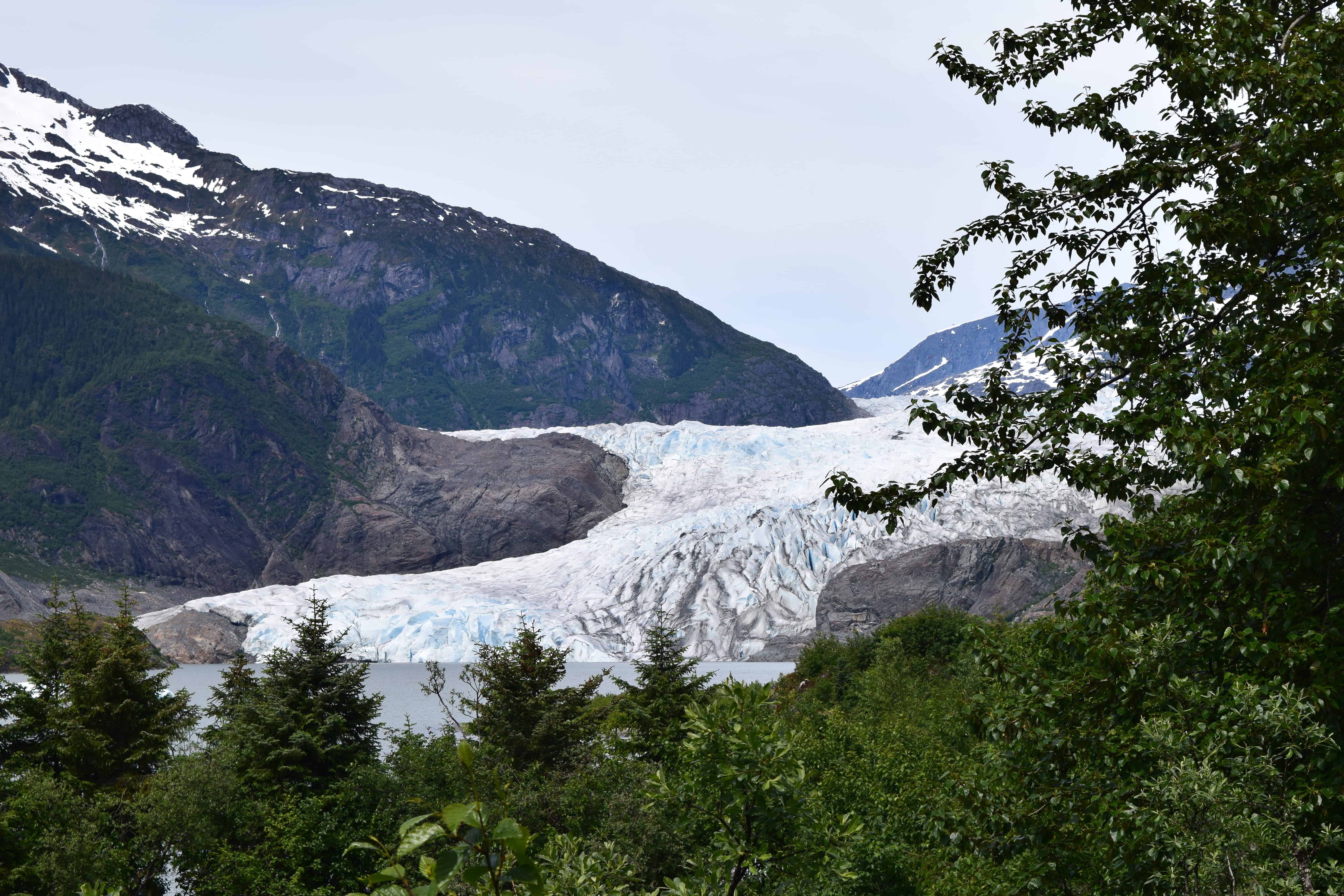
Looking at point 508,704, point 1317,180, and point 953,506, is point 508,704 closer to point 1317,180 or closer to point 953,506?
point 1317,180

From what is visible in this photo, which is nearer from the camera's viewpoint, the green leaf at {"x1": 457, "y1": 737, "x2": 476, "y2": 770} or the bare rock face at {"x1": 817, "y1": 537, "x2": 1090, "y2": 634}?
the green leaf at {"x1": 457, "y1": 737, "x2": 476, "y2": 770}

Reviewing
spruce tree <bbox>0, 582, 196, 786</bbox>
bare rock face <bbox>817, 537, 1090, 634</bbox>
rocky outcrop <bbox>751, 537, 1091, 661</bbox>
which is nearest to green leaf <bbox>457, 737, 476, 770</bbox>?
spruce tree <bbox>0, 582, 196, 786</bbox>

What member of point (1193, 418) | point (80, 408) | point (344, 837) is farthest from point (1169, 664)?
point (80, 408)

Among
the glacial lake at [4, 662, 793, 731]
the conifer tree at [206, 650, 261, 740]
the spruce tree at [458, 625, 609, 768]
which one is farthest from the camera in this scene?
the glacial lake at [4, 662, 793, 731]

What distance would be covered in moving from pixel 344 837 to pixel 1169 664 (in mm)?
22318

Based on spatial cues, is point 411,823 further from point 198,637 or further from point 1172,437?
point 198,637

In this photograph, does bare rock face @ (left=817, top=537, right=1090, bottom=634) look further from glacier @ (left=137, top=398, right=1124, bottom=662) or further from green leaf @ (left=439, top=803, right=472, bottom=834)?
green leaf @ (left=439, top=803, right=472, bottom=834)

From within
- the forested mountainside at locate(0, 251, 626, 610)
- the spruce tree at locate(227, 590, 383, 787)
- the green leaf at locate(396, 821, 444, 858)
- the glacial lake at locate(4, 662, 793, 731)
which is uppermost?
the forested mountainside at locate(0, 251, 626, 610)

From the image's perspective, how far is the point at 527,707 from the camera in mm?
30719

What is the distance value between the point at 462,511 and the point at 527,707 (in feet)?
443

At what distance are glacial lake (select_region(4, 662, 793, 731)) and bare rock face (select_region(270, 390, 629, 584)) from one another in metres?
49.2

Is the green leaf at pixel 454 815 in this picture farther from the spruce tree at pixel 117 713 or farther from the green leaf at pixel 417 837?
the spruce tree at pixel 117 713

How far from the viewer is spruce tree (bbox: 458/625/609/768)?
30234 mm

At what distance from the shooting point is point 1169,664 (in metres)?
7.15
